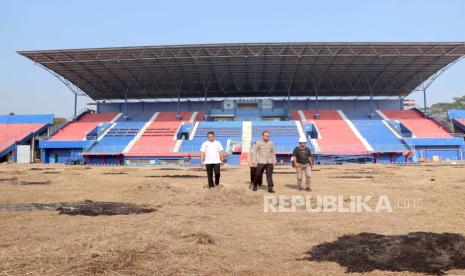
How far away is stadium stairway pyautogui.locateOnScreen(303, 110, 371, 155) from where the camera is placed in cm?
4050

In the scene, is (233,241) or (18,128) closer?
(233,241)

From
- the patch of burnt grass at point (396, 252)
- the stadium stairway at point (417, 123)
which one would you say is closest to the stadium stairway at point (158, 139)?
the stadium stairway at point (417, 123)

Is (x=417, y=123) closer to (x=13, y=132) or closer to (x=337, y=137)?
(x=337, y=137)

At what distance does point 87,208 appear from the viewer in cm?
727

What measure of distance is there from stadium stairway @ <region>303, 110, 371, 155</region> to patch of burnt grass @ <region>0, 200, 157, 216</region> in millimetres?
34583

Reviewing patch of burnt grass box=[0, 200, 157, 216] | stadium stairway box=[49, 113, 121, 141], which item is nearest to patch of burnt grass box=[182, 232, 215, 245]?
patch of burnt grass box=[0, 200, 157, 216]

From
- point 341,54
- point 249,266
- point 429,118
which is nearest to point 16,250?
point 249,266

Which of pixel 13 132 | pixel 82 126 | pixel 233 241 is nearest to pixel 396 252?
pixel 233 241

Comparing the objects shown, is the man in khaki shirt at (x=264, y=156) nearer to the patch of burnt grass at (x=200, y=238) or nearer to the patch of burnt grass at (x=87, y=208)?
the patch of burnt grass at (x=87, y=208)

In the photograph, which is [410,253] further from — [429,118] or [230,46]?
[429,118]

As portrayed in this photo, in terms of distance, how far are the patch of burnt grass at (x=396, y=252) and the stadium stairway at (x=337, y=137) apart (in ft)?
119

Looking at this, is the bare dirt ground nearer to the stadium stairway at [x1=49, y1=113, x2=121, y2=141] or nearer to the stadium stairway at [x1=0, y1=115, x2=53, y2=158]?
the stadium stairway at [x1=49, y1=113, x2=121, y2=141]

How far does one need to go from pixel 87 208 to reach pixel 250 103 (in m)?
48.8

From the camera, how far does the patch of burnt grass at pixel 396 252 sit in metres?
3.50
